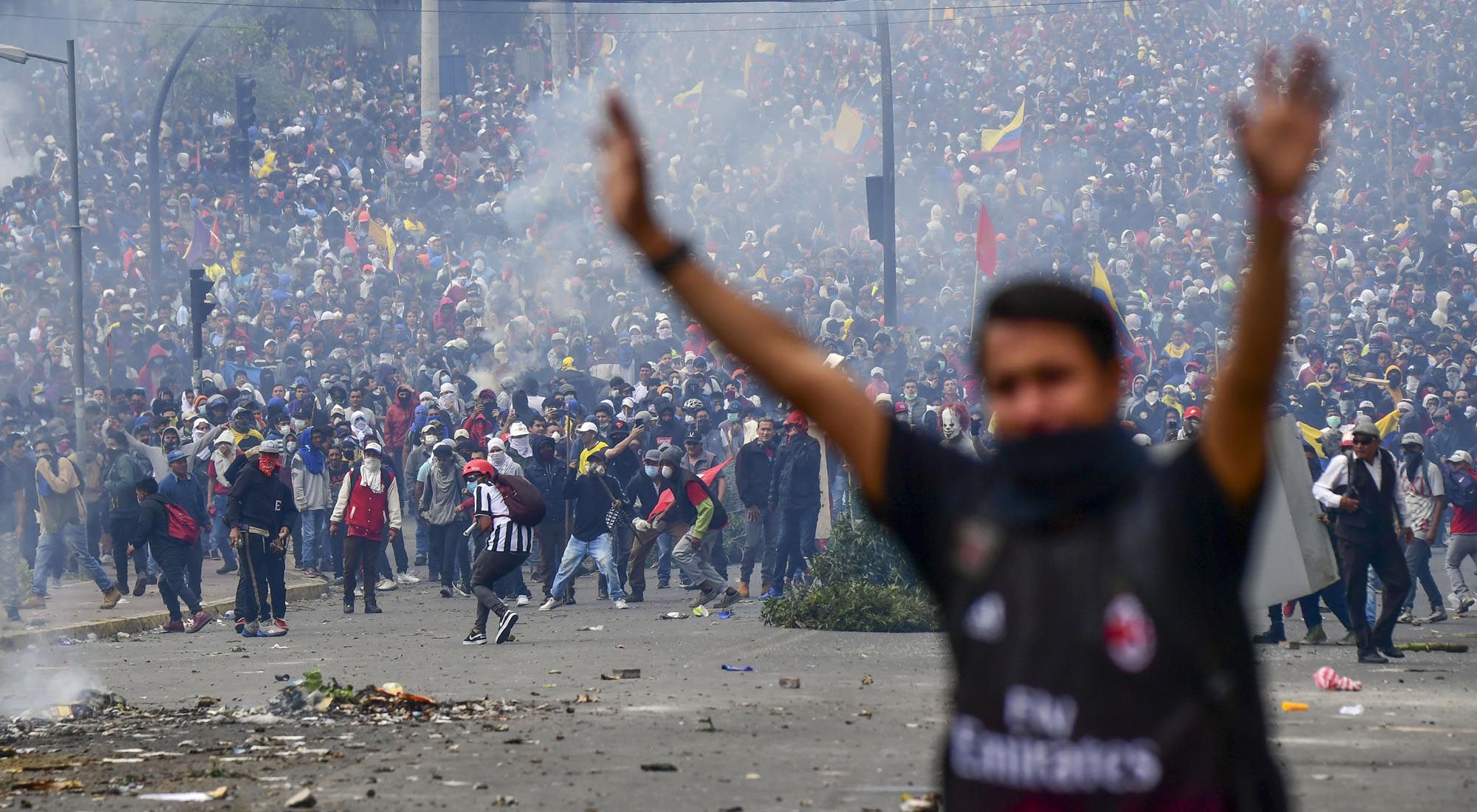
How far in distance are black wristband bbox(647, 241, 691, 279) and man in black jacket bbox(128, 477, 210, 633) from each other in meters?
13.2

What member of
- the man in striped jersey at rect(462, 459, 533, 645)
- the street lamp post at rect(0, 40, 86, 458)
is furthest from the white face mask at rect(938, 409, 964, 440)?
the street lamp post at rect(0, 40, 86, 458)

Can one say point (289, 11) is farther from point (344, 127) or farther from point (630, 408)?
point (630, 408)

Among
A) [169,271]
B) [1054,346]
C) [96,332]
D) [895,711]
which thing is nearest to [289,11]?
[169,271]

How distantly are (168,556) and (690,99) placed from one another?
24.6 meters

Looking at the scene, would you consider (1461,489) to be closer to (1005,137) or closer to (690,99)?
(1005,137)

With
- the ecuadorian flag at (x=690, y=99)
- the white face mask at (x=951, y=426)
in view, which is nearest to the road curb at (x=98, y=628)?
the white face mask at (x=951, y=426)

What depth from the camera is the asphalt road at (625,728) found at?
7223 mm

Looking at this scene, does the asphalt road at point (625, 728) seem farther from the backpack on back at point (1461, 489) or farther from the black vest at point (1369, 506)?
the backpack on back at point (1461, 489)

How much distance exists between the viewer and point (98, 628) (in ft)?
47.2

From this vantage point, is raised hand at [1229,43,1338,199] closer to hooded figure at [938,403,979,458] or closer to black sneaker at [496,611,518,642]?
black sneaker at [496,611,518,642]

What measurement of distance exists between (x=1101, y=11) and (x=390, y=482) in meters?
26.7

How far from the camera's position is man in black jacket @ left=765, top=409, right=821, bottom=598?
663 inches

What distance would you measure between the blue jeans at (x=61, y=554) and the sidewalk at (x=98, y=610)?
0.51 feet

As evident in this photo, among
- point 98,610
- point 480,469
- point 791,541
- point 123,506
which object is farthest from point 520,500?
point 123,506
